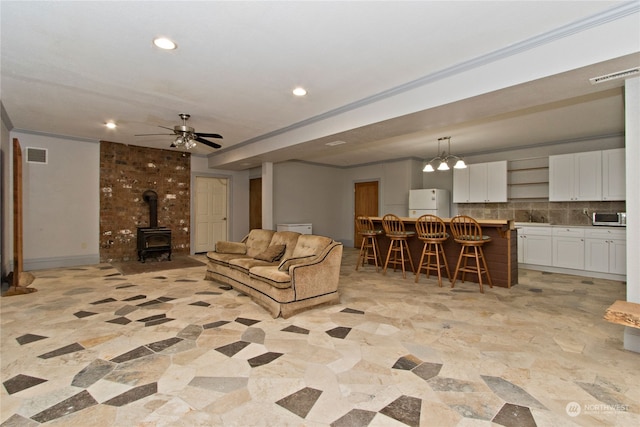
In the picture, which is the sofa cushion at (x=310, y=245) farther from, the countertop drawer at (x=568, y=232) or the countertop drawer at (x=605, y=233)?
the countertop drawer at (x=605, y=233)

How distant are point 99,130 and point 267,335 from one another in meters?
5.15

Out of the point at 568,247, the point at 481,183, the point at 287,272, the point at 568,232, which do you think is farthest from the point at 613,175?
the point at 287,272

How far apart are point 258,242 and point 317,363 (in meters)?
2.69

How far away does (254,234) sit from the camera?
5.00 meters

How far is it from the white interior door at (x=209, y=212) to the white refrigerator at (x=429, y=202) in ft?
16.1

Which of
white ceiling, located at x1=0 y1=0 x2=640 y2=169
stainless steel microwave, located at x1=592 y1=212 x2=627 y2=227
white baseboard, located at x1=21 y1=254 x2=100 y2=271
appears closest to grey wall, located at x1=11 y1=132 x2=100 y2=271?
white baseboard, located at x1=21 y1=254 x2=100 y2=271

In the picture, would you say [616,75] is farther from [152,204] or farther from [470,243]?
[152,204]

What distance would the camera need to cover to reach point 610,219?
523 cm

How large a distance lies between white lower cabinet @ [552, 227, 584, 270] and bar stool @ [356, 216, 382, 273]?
10.3 ft

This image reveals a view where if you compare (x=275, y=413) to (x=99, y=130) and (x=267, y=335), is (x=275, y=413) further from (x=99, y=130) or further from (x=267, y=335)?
(x=99, y=130)

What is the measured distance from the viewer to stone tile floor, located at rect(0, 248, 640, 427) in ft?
5.94

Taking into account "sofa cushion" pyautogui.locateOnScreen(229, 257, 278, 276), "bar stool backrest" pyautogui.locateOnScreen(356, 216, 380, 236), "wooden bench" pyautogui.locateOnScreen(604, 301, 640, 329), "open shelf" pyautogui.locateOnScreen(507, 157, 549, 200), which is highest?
"open shelf" pyautogui.locateOnScreen(507, 157, 549, 200)

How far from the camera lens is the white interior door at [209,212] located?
314 inches

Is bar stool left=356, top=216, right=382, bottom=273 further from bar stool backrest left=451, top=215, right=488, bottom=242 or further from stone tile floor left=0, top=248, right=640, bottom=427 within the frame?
stone tile floor left=0, top=248, right=640, bottom=427
